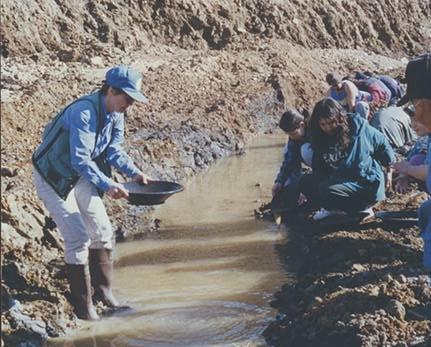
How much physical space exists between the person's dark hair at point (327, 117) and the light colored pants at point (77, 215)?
2.12m

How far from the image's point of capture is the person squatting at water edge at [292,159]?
8703 millimetres

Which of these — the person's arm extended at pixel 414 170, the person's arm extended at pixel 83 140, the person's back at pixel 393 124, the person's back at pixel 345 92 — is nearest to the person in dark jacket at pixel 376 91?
the person's back at pixel 345 92

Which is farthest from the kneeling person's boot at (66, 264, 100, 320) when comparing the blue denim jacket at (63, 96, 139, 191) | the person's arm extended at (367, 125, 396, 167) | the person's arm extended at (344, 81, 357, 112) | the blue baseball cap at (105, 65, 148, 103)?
the person's arm extended at (344, 81, 357, 112)

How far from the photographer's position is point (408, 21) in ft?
93.9

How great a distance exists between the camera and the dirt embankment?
330 inches

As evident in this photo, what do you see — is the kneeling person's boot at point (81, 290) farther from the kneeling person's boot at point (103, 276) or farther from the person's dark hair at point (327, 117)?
the person's dark hair at point (327, 117)

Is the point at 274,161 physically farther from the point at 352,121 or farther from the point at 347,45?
the point at 347,45

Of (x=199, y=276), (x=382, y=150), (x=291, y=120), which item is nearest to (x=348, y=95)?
(x=291, y=120)

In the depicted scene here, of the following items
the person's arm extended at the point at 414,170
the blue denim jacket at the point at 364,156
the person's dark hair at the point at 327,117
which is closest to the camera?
the person's arm extended at the point at 414,170

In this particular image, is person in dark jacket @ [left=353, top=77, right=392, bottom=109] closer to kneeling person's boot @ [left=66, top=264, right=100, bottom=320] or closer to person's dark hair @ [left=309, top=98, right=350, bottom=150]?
person's dark hair @ [left=309, top=98, right=350, bottom=150]

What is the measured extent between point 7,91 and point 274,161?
4.17m

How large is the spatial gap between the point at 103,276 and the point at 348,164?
2.48 m

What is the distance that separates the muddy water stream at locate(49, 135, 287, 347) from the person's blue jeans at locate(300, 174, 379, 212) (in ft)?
2.63

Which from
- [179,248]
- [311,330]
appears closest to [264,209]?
[179,248]
